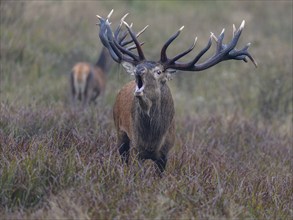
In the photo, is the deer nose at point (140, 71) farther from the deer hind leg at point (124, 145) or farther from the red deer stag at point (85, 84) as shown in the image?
the red deer stag at point (85, 84)

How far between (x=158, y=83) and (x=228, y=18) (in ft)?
49.4

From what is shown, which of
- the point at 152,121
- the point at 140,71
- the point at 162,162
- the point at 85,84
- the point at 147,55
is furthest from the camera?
the point at 147,55

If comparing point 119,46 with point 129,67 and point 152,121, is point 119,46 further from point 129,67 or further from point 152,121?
point 152,121

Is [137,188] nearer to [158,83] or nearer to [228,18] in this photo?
[158,83]

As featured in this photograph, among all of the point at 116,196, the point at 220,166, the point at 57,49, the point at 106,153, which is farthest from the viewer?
the point at 57,49

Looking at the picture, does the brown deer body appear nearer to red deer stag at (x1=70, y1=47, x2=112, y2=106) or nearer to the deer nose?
the deer nose

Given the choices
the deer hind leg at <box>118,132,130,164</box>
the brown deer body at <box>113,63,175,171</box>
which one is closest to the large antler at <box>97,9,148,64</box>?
the brown deer body at <box>113,63,175,171</box>

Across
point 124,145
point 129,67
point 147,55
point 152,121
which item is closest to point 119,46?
point 129,67

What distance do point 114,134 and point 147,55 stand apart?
831 cm

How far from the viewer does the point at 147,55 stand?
16.8 meters

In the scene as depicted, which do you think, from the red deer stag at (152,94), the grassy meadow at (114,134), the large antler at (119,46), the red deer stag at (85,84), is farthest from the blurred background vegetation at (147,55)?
the red deer stag at (152,94)

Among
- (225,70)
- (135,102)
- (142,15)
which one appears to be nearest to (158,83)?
(135,102)

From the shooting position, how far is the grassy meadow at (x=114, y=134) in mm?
6176

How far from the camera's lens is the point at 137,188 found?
6.38 m
